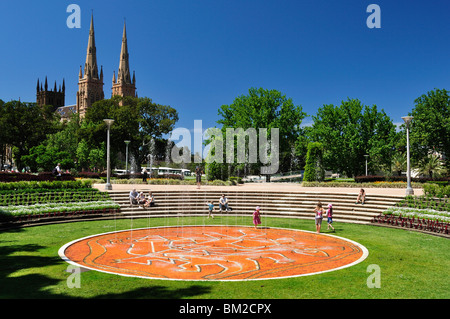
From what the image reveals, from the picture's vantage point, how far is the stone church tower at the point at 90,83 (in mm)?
130250

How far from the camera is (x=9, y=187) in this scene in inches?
859

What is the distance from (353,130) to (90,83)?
10964 centimetres

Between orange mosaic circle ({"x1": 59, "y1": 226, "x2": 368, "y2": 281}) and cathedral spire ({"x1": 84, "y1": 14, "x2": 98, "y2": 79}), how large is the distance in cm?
13086

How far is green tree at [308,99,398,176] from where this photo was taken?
52531 millimetres

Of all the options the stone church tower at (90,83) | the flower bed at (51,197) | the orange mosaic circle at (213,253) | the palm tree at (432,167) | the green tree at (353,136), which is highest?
the stone church tower at (90,83)

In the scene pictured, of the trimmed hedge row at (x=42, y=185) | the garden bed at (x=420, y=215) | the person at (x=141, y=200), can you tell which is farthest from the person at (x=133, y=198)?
the garden bed at (x=420, y=215)

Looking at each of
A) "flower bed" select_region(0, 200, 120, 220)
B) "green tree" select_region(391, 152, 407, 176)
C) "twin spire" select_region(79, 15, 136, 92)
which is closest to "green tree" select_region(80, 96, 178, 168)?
"green tree" select_region(391, 152, 407, 176)

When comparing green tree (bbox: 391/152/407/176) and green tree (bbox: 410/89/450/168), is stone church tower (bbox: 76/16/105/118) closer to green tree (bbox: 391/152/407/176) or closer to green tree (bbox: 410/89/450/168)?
green tree (bbox: 391/152/407/176)

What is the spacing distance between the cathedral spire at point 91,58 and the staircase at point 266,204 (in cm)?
12212

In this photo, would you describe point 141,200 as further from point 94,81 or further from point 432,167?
point 94,81

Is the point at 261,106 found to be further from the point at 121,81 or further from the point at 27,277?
the point at 121,81

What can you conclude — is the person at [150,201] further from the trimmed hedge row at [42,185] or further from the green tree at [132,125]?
the green tree at [132,125]
